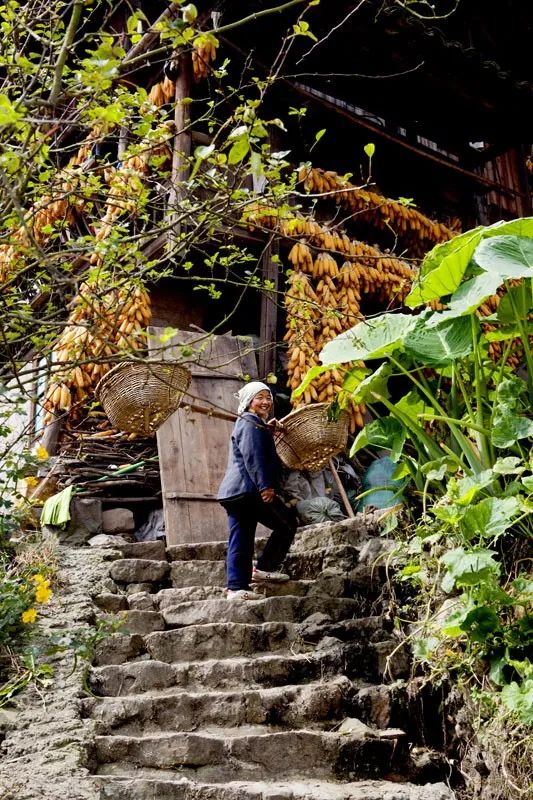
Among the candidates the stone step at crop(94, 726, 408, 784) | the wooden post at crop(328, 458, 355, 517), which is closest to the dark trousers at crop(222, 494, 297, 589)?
the stone step at crop(94, 726, 408, 784)

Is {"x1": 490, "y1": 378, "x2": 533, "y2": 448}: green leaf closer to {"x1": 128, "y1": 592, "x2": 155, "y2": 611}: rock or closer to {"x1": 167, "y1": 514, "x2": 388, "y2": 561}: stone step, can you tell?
{"x1": 167, "y1": 514, "x2": 388, "y2": 561}: stone step

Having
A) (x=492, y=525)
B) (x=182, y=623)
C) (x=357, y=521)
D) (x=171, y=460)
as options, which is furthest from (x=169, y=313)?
(x=492, y=525)

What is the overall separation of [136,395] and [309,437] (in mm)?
1358

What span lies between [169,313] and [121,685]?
4.96 m

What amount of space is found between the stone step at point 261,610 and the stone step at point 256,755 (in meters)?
1.11

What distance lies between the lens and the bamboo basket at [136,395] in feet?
20.5

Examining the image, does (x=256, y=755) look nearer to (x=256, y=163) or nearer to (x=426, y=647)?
(x=426, y=647)

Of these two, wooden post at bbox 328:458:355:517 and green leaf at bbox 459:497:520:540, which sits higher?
wooden post at bbox 328:458:355:517

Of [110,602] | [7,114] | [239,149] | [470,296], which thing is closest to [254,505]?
[110,602]

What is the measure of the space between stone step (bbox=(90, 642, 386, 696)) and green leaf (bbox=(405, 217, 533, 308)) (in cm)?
200

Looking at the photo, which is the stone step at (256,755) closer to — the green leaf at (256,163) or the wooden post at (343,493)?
the green leaf at (256,163)

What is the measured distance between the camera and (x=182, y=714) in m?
4.50

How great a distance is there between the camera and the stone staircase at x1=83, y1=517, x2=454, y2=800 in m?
4.11

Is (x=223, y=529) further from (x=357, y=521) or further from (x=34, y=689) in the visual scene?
(x=34, y=689)
